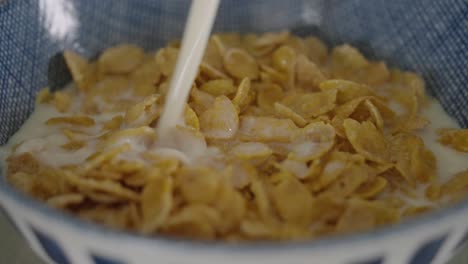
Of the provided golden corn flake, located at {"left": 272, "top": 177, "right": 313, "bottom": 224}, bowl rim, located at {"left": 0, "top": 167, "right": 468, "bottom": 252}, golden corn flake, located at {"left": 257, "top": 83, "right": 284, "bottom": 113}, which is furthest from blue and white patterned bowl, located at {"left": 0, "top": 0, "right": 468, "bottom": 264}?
golden corn flake, located at {"left": 257, "top": 83, "right": 284, "bottom": 113}

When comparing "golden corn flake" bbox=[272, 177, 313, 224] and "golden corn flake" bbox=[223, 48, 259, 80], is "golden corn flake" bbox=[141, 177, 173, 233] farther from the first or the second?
"golden corn flake" bbox=[223, 48, 259, 80]

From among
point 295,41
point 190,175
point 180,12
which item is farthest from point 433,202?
point 180,12

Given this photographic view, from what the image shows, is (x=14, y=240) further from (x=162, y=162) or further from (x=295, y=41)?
(x=295, y=41)

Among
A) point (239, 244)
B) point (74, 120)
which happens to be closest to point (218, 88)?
point (74, 120)

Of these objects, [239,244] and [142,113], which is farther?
[142,113]

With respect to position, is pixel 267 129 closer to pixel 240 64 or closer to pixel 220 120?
pixel 220 120

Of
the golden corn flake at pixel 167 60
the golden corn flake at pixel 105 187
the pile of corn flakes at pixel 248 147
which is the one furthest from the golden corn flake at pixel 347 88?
the golden corn flake at pixel 105 187

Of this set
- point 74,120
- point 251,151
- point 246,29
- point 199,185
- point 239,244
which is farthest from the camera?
point 246,29
